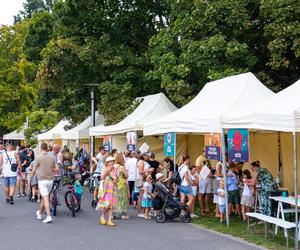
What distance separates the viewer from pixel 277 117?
9.34m

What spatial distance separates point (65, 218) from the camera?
13.0 m

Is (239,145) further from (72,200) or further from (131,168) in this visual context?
(131,168)

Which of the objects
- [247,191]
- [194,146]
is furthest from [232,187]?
[194,146]

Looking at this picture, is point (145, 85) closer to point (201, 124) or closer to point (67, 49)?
point (67, 49)

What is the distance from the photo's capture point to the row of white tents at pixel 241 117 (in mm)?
9805

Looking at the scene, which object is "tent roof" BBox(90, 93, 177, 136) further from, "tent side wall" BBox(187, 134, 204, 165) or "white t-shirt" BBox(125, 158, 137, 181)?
"white t-shirt" BBox(125, 158, 137, 181)

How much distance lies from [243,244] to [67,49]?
1608 cm

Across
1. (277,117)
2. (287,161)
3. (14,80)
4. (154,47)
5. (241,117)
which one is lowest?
(287,161)

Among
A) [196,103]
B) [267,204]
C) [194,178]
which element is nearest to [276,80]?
[196,103]

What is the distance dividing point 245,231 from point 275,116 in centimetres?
306

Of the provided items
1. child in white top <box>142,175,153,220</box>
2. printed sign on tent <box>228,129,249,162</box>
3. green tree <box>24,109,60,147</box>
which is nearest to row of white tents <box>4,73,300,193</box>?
printed sign on tent <box>228,129,249,162</box>

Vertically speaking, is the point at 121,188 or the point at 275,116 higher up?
the point at 275,116

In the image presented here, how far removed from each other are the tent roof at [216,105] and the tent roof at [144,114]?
12.7 ft

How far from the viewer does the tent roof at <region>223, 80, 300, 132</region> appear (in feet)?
29.6
